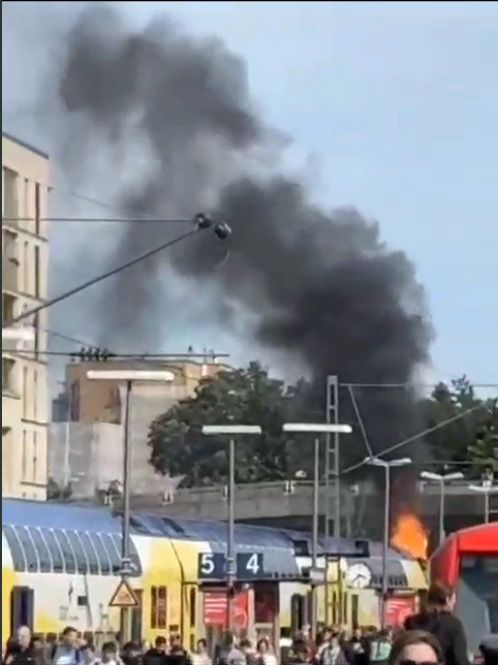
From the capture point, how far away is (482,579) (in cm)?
2150

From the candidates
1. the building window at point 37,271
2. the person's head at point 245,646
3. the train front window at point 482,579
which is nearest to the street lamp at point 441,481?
the train front window at point 482,579

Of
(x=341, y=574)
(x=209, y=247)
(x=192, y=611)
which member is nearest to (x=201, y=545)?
(x=192, y=611)

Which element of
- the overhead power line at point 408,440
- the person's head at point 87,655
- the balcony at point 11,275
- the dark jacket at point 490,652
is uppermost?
the balcony at point 11,275

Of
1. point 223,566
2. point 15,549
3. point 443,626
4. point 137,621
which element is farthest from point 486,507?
point 443,626

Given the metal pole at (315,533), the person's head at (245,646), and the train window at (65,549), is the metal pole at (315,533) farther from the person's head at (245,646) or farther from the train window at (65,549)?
the train window at (65,549)

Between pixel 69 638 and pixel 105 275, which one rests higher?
→ pixel 105 275

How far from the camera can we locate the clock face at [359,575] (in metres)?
31.0

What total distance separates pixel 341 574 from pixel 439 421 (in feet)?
26.8

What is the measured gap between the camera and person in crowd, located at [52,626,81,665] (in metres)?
23.5

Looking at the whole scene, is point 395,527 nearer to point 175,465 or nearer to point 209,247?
point 209,247

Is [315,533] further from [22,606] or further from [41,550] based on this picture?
[22,606]

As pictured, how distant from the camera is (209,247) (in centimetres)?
2320

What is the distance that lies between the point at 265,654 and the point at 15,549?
3.44 m

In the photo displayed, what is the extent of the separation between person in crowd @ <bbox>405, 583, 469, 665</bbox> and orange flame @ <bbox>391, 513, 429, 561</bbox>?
13781mm
